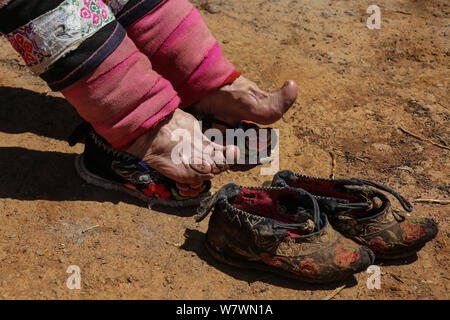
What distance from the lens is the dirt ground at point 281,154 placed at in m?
1.61

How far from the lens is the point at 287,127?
2.46 m

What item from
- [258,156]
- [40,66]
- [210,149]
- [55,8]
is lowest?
[258,156]

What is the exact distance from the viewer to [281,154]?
2.28 meters

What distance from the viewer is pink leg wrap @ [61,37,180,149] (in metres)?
1.67

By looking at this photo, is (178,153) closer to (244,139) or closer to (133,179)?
(133,179)

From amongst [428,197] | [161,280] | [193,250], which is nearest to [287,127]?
[428,197]

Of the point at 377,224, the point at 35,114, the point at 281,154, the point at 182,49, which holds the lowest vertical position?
the point at 281,154

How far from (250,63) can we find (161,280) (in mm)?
1650

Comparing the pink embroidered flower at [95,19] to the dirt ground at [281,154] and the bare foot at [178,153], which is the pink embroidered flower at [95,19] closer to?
the bare foot at [178,153]

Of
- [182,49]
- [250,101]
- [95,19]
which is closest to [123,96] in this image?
[95,19]

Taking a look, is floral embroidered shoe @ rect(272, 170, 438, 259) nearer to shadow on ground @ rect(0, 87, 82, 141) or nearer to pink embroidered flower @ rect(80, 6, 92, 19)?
pink embroidered flower @ rect(80, 6, 92, 19)

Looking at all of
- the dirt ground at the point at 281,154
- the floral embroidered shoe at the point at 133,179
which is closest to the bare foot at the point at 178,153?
the floral embroidered shoe at the point at 133,179

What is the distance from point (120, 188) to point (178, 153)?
0.31 m

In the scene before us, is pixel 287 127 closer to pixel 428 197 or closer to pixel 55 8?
Answer: pixel 428 197
